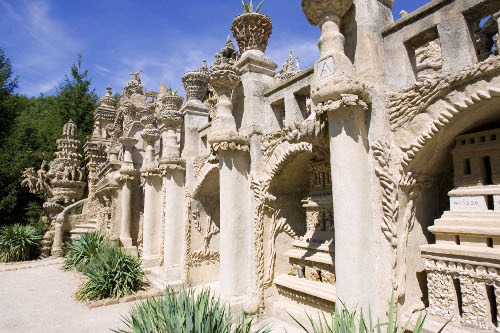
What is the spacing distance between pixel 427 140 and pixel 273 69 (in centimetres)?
428

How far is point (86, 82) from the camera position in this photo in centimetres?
3044

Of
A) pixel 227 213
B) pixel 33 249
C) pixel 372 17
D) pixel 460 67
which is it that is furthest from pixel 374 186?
pixel 33 249

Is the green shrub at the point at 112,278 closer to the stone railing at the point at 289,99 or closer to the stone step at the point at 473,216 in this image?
the stone railing at the point at 289,99

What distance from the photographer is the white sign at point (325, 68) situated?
424cm

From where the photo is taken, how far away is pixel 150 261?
11.4 metres

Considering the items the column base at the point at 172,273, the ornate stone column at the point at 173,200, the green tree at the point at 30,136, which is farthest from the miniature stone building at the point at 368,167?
the green tree at the point at 30,136

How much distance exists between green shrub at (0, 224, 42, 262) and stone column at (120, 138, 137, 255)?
6.21 metres

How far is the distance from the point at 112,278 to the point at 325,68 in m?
8.09

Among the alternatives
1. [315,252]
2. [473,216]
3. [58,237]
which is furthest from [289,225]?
[58,237]

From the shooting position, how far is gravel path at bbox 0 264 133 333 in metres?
6.82

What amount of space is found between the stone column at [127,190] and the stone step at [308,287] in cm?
952

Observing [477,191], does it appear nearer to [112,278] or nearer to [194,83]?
[194,83]

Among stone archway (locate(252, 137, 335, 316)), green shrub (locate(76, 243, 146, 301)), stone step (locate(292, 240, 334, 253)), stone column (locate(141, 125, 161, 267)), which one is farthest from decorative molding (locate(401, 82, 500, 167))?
stone column (locate(141, 125, 161, 267))

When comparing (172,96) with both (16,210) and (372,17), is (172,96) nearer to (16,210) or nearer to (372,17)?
(372,17)
